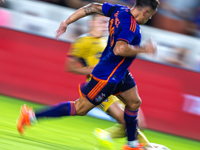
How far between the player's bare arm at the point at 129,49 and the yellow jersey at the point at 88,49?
0.87 metres

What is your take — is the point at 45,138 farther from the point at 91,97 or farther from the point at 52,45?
the point at 52,45

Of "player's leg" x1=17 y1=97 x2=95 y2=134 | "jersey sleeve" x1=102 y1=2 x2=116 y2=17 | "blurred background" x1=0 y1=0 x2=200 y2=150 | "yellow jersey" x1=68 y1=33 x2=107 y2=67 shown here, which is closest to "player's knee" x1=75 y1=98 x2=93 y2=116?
"player's leg" x1=17 y1=97 x2=95 y2=134

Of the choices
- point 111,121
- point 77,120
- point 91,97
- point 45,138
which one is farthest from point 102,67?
point 111,121

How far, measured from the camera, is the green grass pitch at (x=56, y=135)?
13.4 feet

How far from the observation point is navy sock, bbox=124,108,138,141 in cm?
408

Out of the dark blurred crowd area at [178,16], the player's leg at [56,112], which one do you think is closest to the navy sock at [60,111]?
the player's leg at [56,112]

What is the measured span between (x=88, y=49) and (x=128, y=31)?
3.43 feet

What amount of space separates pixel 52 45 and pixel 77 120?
167cm

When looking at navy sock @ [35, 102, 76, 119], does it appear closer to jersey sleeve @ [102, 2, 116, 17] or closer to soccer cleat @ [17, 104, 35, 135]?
soccer cleat @ [17, 104, 35, 135]

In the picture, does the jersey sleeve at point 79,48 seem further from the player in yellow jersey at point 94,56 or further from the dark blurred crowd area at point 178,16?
the dark blurred crowd area at point 178,16

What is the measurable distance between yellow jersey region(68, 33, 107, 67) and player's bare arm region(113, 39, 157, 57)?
0.87 metres

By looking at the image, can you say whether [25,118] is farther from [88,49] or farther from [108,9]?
[108,9]

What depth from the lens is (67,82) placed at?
716 centimetres

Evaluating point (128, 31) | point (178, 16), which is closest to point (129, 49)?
point (128, 31)
